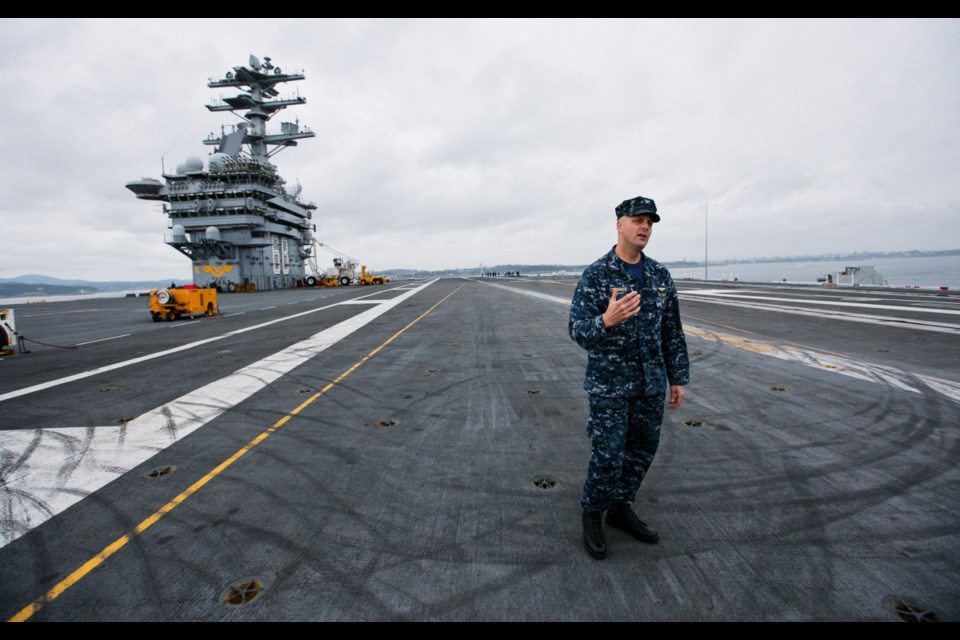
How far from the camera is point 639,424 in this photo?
2.79 metres

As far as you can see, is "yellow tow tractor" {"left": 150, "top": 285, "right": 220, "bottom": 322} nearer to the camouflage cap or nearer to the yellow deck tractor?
the yellow deck tractor

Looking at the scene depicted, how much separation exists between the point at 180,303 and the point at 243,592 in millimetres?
19713

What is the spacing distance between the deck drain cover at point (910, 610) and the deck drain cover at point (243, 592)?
11.1 ft

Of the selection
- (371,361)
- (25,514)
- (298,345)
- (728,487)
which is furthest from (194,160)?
(728,487)

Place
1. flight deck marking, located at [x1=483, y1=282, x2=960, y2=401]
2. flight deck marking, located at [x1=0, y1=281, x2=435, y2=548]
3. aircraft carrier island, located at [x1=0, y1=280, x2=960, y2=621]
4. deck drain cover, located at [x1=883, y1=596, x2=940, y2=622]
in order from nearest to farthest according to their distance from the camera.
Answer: deck drain cover, located at [x1=883, y1=596, x2=940, y2=622]
aircraft carrier island, located at [x1=0, y1=280, x2=960, y2=621]
flight deck marking, located at [x1=0, y1=281, x2=435, y2=548]
flight deck marking, located at [x1=483, y1=282, x2=960, y2=401]

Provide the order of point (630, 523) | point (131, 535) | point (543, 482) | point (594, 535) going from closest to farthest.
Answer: point (594, 535)
point (630, 523)
point (131, 535)
point (543, 482)

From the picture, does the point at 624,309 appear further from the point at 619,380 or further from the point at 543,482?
the point at 543,482

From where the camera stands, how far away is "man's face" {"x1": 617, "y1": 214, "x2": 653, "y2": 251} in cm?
272

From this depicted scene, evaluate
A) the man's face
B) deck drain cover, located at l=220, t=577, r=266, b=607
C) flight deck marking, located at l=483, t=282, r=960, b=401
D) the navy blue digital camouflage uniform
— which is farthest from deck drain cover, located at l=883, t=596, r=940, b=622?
flight deck marking, located at l=483, t=282, r=960, b=401

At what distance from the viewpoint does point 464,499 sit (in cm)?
323

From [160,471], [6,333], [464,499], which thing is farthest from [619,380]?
[6,333]

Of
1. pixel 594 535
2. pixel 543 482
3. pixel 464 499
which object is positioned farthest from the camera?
pixel 543 482

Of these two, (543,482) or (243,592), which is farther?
(543,482)

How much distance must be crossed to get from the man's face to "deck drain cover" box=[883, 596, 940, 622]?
7.60ft
